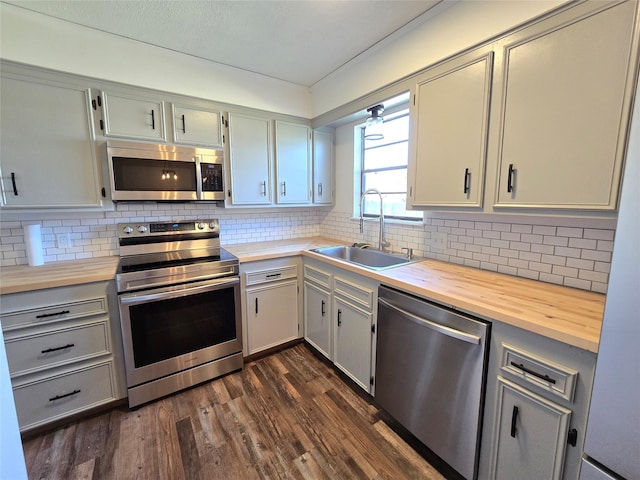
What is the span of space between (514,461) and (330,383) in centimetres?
127

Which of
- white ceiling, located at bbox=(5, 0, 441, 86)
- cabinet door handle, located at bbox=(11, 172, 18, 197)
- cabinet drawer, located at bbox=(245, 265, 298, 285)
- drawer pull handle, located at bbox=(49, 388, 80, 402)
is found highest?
white ceiling, located at bbox=(5, 0, 441, 86)

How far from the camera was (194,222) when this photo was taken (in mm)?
2523

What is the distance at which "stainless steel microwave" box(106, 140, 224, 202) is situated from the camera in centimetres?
202

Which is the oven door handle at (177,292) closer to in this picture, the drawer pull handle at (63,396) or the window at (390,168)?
the drawer pull handle at (63,396)

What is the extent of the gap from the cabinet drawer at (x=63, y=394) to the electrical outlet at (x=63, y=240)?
98cm

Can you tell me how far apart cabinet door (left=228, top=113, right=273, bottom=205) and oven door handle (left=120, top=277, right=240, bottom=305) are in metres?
0.78

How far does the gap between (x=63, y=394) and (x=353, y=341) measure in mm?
1921

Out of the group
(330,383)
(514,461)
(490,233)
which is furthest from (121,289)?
(490,233)

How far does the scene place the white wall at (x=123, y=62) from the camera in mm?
1715

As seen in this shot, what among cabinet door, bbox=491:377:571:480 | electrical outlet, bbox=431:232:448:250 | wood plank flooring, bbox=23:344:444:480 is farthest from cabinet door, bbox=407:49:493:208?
wood plank flooring, bbox=23:344:444:480

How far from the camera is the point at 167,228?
2404 mm

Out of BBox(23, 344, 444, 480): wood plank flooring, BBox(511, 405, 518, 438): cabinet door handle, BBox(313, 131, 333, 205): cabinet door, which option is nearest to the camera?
BBox(511, 405, 518, 438): cabinet door handle

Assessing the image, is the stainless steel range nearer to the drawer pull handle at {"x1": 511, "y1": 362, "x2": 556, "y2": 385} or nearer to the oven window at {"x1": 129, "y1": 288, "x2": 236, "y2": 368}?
the oven window at {"x1": 129, "y1": 288, "x2": 236, "y2": 368}

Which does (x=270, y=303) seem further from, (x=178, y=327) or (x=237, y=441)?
(x=237, y=441)
